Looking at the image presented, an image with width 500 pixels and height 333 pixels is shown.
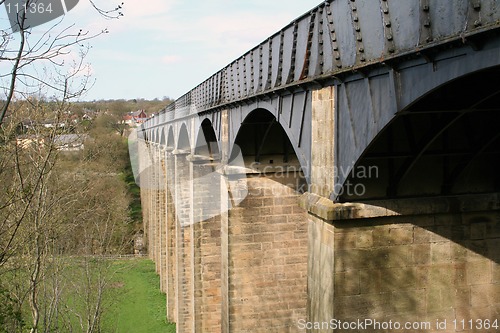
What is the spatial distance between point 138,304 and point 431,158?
25253mm

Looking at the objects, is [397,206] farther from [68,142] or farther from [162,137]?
[162,137]

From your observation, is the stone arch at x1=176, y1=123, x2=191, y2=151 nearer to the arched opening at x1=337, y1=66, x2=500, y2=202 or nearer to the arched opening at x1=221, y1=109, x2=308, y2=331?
the arched opening at x1=221, y1=109, x2=308, y2=331

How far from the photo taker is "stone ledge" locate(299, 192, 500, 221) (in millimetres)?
5828

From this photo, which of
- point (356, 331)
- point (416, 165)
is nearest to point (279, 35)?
point (416, 165)

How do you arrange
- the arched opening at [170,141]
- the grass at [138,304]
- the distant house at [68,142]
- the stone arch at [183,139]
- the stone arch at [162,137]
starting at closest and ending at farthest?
the distant house at [68,142] → the stone arch at [183,139] → the grass at [138,304] → the arched opening at [170,141] → the stone arch at [162,137]

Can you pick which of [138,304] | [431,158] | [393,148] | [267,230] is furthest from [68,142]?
[138,304]

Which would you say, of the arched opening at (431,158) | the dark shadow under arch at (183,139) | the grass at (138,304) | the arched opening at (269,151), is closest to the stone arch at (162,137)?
the dark shadow under arch at (183,139)

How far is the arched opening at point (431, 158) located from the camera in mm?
5918

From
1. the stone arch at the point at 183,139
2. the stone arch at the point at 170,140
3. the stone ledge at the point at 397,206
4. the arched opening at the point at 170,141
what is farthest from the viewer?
the arched opening at the point at 170,141

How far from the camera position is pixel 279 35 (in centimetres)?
801

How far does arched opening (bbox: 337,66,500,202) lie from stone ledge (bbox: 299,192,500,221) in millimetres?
123

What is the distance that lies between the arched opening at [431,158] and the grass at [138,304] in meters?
17.0

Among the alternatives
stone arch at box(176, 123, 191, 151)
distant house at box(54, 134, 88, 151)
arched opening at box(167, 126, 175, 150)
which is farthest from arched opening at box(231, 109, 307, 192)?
arched opening at box(167, 126, 175, 150)

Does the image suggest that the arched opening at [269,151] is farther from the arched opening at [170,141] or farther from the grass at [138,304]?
the arched opening at [170,141]
